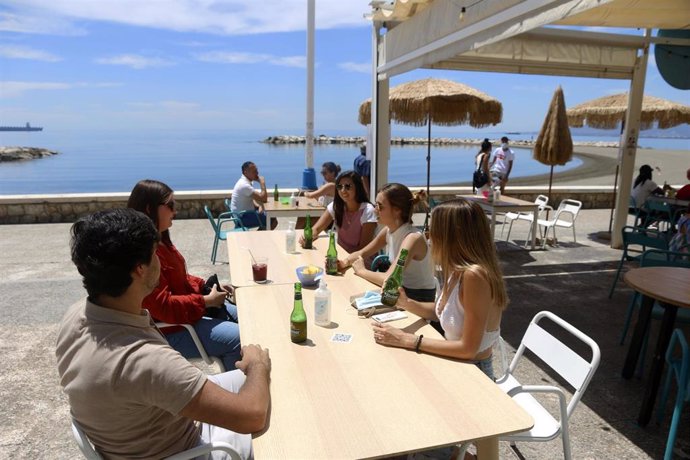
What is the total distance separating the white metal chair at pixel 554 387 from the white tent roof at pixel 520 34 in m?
1.60

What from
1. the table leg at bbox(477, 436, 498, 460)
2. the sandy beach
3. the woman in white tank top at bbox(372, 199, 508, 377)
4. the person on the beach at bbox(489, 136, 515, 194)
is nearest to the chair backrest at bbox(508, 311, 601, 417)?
the woman in white tank top at bbox(372, 199, 508, 377)

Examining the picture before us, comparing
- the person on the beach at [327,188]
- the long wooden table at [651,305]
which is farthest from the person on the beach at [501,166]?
the long wooden table at [651,305]

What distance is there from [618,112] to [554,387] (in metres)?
9.39

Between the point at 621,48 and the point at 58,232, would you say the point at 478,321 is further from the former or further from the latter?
the point at 58,232

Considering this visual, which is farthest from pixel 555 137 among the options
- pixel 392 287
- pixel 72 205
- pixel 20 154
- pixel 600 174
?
pixel 20 154

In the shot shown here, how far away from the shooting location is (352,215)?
3.51 meters

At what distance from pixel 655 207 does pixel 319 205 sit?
465 cm

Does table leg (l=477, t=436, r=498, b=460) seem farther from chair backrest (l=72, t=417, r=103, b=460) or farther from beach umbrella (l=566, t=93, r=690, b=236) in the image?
beach umbrella (l=566, t=93, r=690, b=236)

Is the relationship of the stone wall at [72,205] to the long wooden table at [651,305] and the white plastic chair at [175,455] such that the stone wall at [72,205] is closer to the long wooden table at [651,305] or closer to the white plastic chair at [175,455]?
the long wooden table at [651,305]

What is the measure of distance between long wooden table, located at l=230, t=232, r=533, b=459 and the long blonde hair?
31 cm

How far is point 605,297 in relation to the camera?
4.31m

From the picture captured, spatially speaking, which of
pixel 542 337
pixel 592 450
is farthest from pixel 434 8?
pixel 592 450

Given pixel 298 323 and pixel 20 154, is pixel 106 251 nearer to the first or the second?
pixel 298 323

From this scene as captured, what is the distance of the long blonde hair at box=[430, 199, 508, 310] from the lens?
1.78 metres
